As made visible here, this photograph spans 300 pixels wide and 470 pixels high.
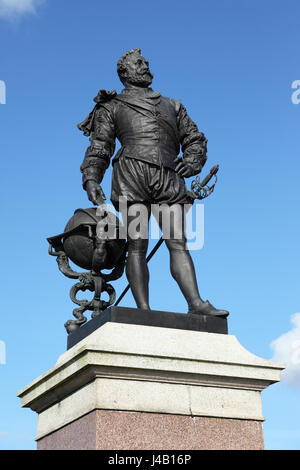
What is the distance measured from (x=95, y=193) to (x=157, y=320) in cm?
166

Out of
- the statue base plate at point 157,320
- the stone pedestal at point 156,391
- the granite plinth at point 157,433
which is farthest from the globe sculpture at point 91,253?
the granite plinth at point 157,433

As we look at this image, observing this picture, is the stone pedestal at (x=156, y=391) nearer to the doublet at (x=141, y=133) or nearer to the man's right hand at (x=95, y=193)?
the man's right hand at (x=95, y=193)

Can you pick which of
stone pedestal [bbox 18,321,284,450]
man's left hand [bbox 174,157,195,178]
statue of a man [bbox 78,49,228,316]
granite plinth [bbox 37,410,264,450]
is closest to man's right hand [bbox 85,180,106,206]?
statue of a man [bbox 78,49,228,316]

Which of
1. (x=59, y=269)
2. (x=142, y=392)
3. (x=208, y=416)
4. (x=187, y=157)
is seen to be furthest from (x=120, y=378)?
(x=187, y=157)

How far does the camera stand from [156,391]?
704 cm

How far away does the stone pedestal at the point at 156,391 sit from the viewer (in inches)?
269

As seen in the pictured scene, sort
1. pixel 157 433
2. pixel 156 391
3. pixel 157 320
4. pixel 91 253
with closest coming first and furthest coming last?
pixel 157 433
pixel 156 391
pixel 157 320
pixel 91 253

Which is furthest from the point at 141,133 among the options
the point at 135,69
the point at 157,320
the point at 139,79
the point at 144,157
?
the point at 157,320

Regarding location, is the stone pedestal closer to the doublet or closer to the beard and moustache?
the doublet

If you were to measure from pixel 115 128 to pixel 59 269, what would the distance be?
1743 mm

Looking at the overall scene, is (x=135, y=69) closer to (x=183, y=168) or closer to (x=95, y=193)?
(x=183, y=168)

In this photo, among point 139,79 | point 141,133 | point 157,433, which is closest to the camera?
point 157,433

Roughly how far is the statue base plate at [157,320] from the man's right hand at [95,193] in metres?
1.31
